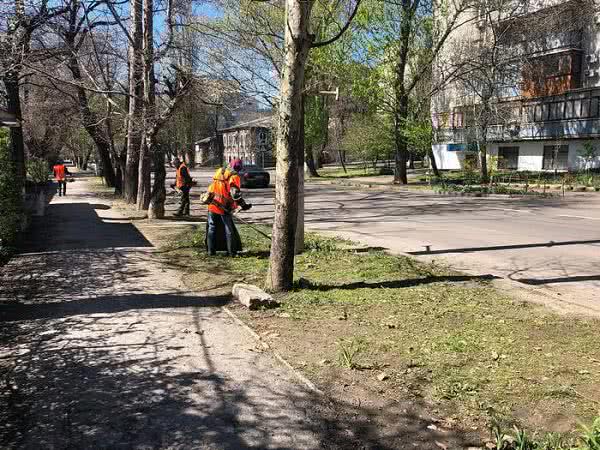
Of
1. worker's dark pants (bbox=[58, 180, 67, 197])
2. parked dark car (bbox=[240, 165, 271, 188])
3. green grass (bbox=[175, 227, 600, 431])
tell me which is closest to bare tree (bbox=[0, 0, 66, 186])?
green grass (bbox=[175, 227, 600, 431])

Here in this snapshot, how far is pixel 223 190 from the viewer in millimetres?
8945

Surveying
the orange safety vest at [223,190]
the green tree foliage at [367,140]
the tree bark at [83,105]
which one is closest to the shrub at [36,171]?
the tree bark at [83,105]

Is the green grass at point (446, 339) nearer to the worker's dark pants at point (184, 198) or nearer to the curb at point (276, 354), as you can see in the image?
the curb at point (276, 354)

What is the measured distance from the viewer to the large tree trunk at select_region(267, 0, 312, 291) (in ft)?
20.6

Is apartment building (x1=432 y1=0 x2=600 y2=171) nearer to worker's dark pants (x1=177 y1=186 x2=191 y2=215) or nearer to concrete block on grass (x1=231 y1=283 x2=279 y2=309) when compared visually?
worker's dark pants (x1=177 y1=186 x2=191 y2=215)

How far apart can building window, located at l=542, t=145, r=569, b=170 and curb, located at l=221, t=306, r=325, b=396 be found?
3487 cm

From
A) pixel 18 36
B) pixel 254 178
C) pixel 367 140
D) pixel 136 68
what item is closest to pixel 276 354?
pixel 18 36

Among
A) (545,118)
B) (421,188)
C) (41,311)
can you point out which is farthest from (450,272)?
(545,118)

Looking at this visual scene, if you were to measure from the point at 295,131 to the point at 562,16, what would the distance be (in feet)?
113

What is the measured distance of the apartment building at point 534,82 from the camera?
31.2m

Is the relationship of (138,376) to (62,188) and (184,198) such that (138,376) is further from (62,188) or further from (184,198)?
(62,188)

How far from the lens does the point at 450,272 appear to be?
25.7 feet

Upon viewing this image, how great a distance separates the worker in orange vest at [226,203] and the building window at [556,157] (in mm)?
32223

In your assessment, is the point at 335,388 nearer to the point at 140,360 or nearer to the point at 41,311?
the point at 140,360
